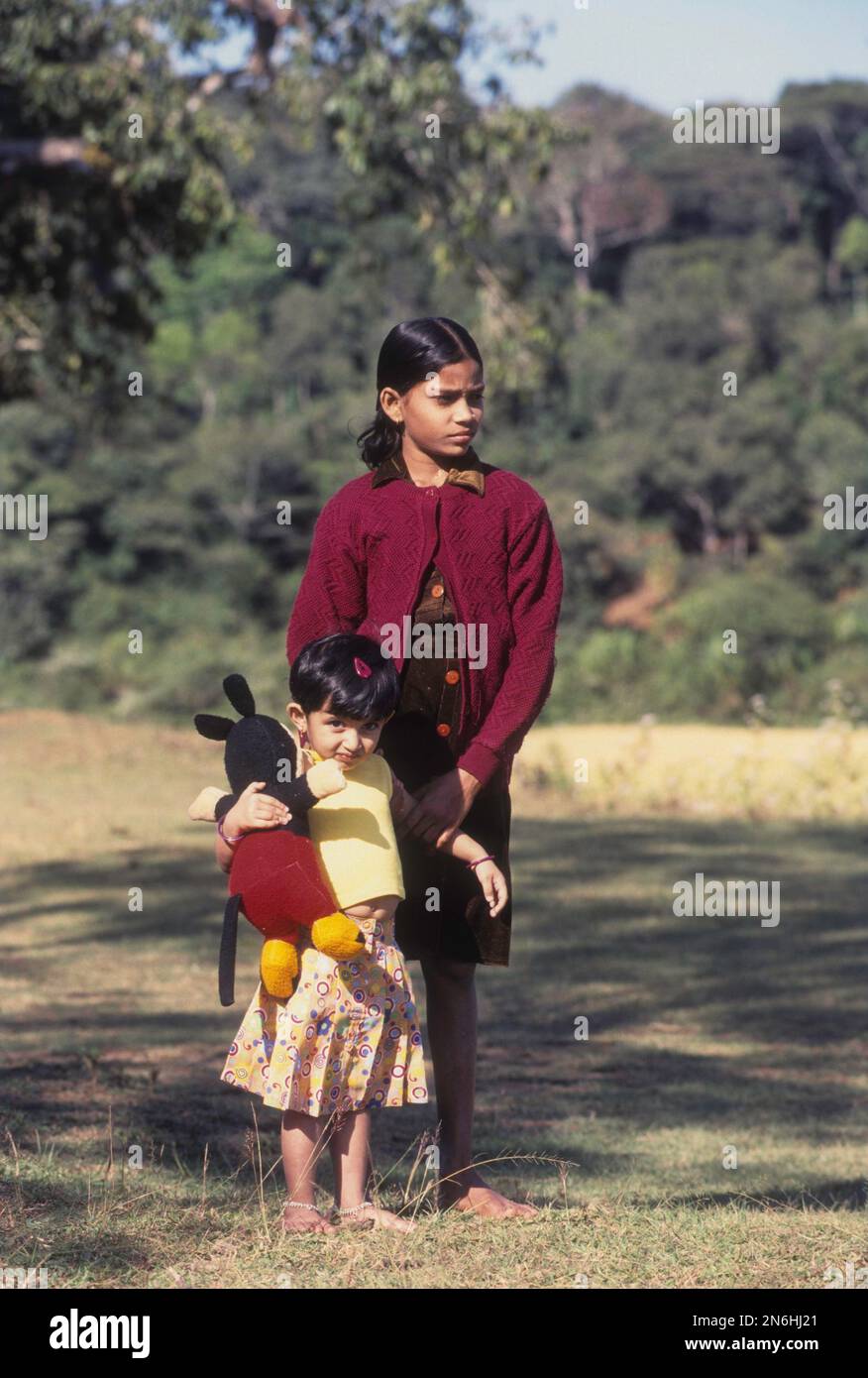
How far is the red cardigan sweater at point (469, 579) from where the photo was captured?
13.0 feet

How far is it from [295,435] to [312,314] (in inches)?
269

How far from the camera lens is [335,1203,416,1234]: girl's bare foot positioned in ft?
12.2

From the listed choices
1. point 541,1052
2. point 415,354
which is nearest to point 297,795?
point 415,354

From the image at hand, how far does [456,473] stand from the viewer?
13.3 feet

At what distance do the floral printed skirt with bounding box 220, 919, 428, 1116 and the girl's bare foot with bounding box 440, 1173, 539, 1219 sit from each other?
34 cm

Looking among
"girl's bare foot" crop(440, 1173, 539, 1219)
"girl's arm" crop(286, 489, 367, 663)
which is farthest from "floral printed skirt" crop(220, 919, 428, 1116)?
"girl's arm" crop(286, 489, 367, 663)

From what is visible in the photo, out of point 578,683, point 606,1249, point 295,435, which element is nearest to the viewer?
point 606,1249

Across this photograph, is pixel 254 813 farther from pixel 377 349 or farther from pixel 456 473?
pixel 377 349

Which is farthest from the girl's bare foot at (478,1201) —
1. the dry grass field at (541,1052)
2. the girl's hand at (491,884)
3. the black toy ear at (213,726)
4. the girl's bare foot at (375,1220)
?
the black toy ear at (213,726)

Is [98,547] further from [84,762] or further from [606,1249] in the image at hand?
[606,1249]

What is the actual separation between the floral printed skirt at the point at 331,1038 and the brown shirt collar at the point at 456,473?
3.10 feet

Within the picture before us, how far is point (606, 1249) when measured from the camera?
11.9 ft

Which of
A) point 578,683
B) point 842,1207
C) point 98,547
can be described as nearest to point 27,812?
point 842,1207

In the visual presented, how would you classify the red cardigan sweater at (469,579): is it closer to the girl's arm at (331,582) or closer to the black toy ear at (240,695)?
the girl's arm at (331,582)
